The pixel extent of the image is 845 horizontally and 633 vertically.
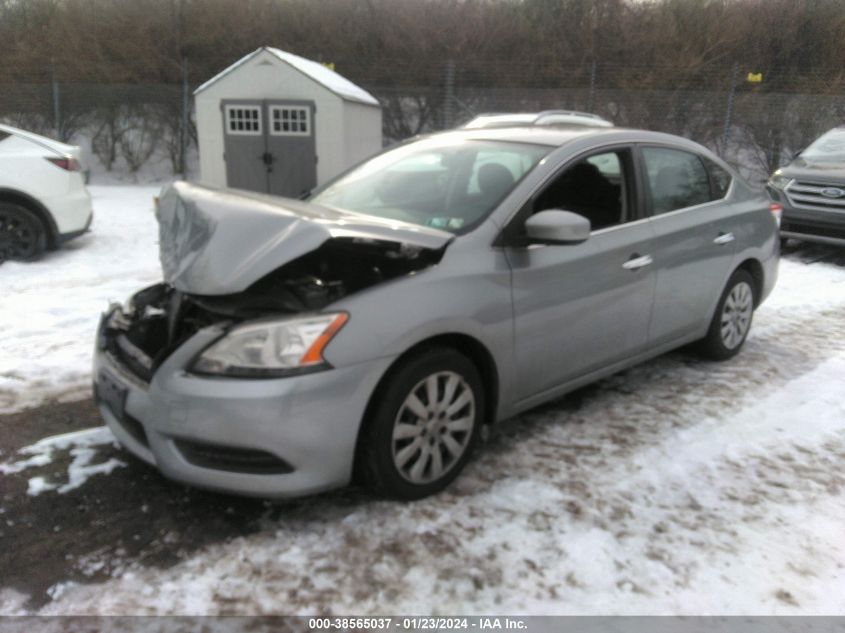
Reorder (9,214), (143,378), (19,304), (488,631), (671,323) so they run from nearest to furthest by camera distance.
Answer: (488,631) < (143,378) < (671,323) < (19,304) < (9,214)

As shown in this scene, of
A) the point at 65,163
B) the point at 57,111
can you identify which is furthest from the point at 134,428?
the point at 57,111

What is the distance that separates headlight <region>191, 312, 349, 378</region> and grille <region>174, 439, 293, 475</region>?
0.28 metres

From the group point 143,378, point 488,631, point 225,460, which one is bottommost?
point 488,631

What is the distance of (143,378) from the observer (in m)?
2.76

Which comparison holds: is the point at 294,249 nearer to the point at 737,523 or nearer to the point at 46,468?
the point at 46,468

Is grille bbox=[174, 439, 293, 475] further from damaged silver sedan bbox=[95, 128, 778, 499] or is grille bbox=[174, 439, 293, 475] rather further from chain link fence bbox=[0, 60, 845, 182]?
chain link fence bbox=[0, 60, 845, 182]

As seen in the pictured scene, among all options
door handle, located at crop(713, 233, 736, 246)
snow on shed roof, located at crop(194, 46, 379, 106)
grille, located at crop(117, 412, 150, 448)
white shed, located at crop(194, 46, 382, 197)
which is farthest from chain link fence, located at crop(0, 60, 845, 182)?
grille, located at crop(117, 412, 150, 448)

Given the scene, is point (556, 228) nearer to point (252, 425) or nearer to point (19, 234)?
point (252, 425)

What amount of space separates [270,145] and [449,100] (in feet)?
17.9

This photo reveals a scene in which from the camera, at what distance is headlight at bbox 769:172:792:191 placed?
895 centimetres

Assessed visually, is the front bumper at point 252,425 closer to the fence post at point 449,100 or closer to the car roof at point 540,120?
the car roof at point 540,120

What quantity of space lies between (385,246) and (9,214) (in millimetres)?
6022

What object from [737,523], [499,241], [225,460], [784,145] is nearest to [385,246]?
[499,241]

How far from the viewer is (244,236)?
2.71 metres
